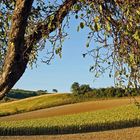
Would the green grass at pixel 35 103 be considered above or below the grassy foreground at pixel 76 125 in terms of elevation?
above

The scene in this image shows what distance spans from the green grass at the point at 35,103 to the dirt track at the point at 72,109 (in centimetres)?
460

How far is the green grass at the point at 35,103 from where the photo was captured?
110500mm

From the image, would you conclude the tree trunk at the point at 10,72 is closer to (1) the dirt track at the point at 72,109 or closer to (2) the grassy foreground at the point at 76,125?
(2) the grassy foreground at the point at 76,125

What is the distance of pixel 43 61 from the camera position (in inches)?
464

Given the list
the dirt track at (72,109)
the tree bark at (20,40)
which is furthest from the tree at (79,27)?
the dirt track at (72,109)

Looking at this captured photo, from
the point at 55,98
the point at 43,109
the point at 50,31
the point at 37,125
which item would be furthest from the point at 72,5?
the point at 55,98

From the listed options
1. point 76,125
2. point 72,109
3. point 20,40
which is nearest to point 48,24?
point 20,40

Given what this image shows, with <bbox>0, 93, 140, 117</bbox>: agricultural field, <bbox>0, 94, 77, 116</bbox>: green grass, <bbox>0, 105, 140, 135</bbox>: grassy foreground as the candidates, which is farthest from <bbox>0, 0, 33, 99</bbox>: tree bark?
<bbox>0, 94, 77, 116</bbox>: green grass

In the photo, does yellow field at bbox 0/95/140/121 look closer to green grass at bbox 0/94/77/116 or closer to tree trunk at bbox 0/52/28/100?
green grass at bbox 0/94/77/116

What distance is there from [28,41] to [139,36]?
344cm

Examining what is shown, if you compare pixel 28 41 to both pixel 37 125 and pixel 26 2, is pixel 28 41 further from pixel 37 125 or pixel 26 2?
pixel 37 125

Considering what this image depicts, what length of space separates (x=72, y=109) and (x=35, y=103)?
16660 mm

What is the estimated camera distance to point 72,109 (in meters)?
103

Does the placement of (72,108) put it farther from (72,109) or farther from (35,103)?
(35,103)
